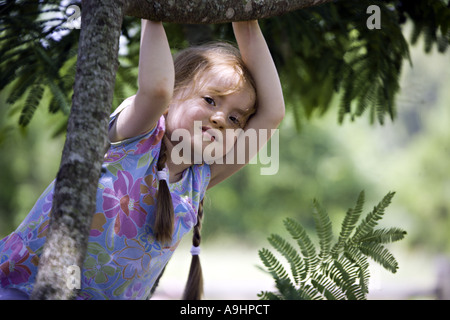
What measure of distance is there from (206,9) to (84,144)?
16.9 inches

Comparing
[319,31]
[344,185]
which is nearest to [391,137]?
[344,185]

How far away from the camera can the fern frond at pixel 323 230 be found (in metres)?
1.24

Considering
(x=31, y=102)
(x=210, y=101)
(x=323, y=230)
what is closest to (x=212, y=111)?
(x=210, y=101)

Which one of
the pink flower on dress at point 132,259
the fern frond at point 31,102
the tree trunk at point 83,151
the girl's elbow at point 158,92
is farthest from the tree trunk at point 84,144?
the fern frond at point 31,102

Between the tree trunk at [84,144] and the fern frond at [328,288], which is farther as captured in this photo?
the fern frond at [328,288]

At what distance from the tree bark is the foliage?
0.46m

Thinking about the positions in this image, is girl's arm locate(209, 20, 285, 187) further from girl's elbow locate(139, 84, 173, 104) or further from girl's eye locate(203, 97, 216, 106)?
girl's elbow locate(139, 84, 173, 104)

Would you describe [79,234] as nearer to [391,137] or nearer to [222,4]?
[222,4]

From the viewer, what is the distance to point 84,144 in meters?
0.89

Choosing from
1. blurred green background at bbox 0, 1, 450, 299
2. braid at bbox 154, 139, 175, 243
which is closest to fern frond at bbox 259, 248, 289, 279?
braid at bbox 154, 139, 175, 243

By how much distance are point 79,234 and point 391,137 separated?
48.3ft

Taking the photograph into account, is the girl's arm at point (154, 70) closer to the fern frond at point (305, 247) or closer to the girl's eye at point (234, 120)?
the girl's eye at point (234, 120)

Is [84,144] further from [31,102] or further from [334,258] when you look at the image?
[31,102]

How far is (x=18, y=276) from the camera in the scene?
1.31m
